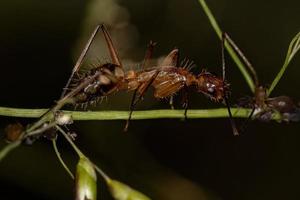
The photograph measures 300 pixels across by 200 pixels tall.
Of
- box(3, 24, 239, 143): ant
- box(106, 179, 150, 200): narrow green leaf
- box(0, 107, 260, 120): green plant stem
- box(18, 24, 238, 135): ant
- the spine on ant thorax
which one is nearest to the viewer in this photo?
box(106, 179, 150, 200): narrow green leaf

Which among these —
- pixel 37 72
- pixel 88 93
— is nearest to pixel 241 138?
pixel 37 72

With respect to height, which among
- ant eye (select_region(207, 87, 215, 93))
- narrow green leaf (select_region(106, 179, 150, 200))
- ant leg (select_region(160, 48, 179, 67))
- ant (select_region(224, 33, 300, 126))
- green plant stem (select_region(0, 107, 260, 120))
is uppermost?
ant leg (select_region(160, 48, 179, 67))

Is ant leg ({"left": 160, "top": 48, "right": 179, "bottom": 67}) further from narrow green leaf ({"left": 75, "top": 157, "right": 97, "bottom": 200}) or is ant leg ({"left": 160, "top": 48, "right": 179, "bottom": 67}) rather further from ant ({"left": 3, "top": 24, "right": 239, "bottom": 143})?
narrow green leaf ({"left": 75, "top": 157, "right": 97, "bottom": 200})

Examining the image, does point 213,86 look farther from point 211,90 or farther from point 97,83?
point 97,83

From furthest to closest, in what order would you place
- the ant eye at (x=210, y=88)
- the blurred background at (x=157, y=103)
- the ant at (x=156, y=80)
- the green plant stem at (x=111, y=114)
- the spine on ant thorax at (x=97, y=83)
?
the blurred background at (x=157, y=103) < the ant eye at (x=210, y=88) < the ant at (x=156, y=80) < the spine on ant thorax at (x=97, y=83) < the green plant stem at (x=111, y=114)

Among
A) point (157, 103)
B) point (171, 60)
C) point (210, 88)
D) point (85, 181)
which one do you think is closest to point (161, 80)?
point (171, 60)

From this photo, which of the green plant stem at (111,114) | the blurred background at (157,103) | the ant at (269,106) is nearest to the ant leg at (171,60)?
the blurred background at (157,103)

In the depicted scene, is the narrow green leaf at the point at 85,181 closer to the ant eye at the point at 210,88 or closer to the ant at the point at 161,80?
the ant at the point at 161,80

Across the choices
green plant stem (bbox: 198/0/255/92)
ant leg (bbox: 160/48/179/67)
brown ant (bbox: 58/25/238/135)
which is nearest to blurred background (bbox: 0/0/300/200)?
ant leg (bbox: 160/48/179/67)
